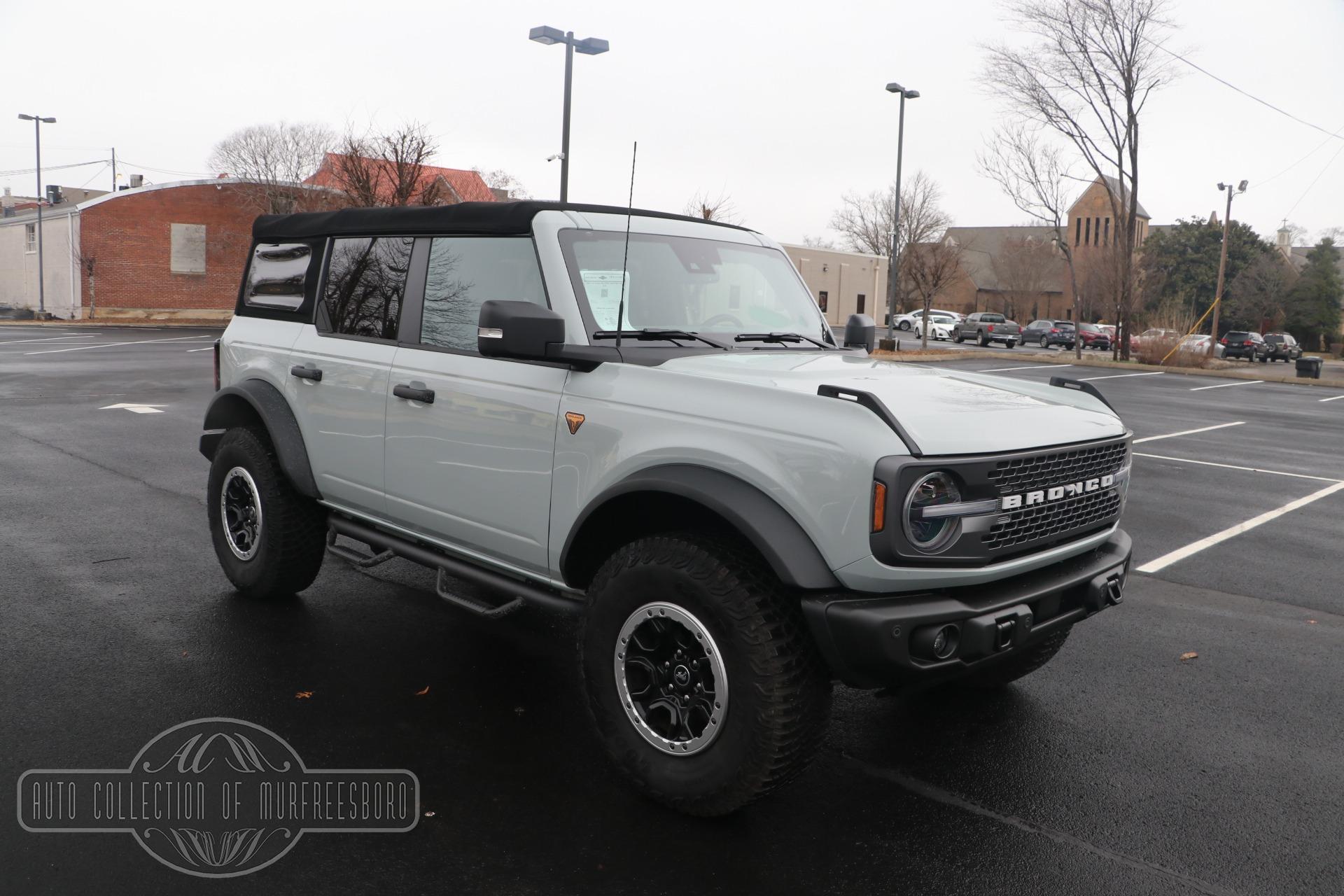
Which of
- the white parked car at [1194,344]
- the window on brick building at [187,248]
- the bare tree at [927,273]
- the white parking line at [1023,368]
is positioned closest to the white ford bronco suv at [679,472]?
the white parking line at [1023,368]

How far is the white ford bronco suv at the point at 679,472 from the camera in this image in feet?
10.0

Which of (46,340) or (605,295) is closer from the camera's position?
(605,295)

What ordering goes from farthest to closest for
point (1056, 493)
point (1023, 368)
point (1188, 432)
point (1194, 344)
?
point (1194, 344) → point (1023, 368) → point (1188, 432) → point (1056, 493)

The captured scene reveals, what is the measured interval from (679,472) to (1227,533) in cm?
665

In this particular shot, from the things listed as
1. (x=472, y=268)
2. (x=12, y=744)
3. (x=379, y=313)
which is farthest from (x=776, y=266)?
(x=12, y=744)

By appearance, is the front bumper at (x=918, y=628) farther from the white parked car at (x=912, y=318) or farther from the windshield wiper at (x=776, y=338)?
the white parked car at (x=912, y=318)

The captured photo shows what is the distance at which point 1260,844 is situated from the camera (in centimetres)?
334

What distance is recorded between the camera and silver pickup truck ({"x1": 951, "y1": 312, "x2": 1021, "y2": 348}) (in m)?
51.7

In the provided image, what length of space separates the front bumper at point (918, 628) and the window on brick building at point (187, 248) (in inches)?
1993

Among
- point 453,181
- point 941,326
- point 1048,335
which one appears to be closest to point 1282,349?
point 1048,335

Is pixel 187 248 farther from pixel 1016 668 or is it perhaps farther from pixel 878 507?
pixel 878 507

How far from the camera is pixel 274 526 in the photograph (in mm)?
5227

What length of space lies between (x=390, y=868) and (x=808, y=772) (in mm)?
1523

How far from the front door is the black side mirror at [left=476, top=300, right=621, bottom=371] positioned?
12 cm
